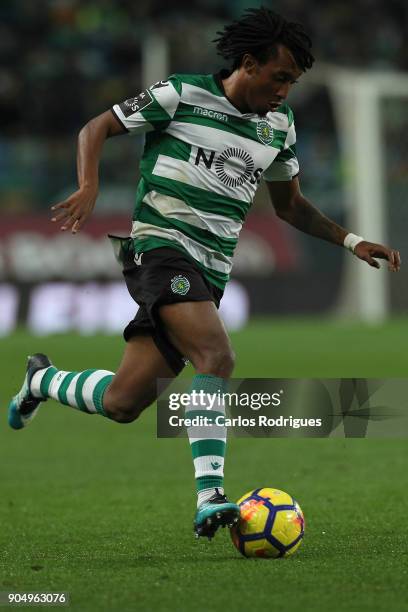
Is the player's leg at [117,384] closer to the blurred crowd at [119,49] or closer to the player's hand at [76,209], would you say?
the player's hand at [76,209]

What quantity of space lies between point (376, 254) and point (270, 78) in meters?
1.00

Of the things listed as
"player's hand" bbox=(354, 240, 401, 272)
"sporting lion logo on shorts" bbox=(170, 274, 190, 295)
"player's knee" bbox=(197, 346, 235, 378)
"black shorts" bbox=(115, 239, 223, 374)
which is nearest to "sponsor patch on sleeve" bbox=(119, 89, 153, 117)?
"black shorts" bbox=(115, 239, 223, 374)

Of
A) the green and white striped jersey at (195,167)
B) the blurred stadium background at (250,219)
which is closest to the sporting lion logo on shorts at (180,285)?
the green and white striped jersey at (195,167)

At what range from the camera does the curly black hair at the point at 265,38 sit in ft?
17.6

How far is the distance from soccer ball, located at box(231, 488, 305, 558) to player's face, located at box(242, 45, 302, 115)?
1.72 meters

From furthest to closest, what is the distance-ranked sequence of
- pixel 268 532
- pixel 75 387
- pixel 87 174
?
1. pixel 75 387
2. pixel 87 174
3. pixel 268 532

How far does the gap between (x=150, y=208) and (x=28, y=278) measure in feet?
44.5

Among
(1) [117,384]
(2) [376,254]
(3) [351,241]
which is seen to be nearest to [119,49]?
(3) [351,241]

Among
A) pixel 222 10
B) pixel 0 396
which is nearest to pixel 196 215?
pixel 0 396

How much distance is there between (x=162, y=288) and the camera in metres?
5.25

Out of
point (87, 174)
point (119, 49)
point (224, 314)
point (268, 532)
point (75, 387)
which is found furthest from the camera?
point (119, 49)

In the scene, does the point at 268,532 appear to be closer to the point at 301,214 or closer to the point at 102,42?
the point at 301,214

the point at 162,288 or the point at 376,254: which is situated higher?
the point at 376,254

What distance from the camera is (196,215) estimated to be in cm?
544
